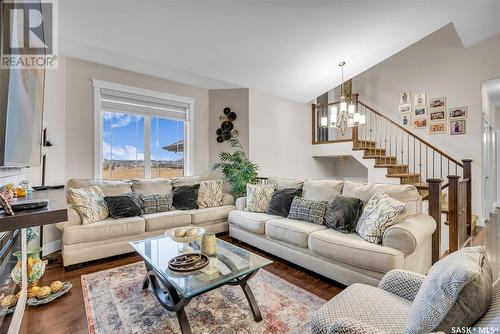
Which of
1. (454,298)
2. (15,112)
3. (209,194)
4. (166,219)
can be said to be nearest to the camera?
(454,298)

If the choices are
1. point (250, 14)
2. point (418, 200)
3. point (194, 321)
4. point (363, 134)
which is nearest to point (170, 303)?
point (194, 321)

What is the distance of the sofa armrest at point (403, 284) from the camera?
1288 mm

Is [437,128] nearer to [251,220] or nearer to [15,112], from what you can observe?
[251,220]

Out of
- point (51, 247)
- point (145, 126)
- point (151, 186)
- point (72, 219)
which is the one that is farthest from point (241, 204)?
point (51, 247)

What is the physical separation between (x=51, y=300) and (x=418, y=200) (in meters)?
3.48

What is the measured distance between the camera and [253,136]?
16.1ft

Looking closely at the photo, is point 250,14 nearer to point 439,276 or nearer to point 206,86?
point 206,86

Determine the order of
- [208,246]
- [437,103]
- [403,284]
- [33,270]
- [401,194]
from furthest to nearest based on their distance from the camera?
[437,103] → [401,194] → [33,270] → [208,246] → [403,284]

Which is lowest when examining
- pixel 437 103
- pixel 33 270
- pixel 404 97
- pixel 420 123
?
pixel 33 270

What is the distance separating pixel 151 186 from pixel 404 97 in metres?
5.65

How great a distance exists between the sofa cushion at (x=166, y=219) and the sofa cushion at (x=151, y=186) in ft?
1.43

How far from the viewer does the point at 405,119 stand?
5484 mm

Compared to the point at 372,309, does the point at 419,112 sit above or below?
above

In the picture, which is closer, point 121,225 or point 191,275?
point 191,275
